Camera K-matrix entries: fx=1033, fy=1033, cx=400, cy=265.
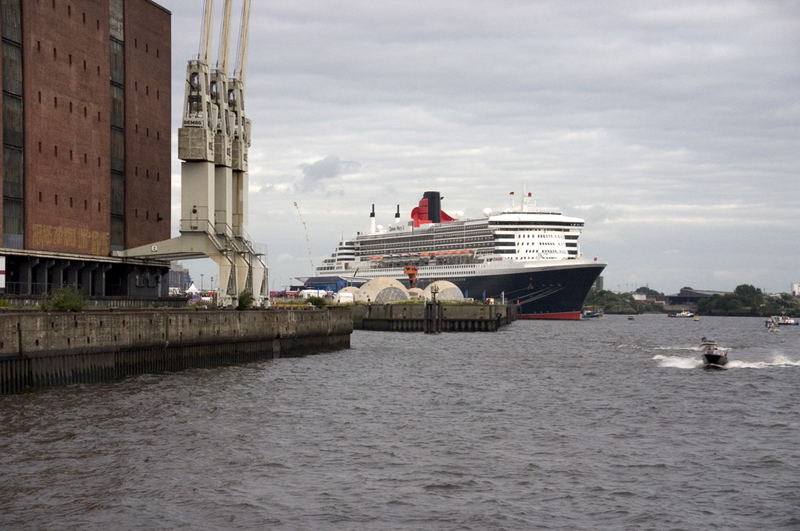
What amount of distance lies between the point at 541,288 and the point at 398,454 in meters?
138

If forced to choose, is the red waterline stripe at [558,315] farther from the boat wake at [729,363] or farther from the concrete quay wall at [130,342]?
the concrete quay wall at [130,342]

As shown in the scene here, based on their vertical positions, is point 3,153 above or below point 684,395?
above

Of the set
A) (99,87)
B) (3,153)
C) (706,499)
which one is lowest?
(706,499)

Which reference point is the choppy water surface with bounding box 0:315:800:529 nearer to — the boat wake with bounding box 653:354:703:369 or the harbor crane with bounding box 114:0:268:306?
the boat wake with bounding box 653:354:703:369

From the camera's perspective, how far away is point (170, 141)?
92812 mm

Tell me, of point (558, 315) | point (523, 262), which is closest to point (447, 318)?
point (523, 262)

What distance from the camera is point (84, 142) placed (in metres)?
75.3

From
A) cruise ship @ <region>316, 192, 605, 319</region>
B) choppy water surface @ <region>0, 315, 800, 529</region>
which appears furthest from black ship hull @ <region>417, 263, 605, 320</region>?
choppy water surface @ <region>0, 315, 800, 529</region>

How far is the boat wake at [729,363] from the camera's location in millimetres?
69938

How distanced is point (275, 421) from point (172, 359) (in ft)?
59.8

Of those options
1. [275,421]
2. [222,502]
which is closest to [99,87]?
[275,421]

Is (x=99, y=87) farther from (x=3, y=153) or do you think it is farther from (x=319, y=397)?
(x=319, y=397)

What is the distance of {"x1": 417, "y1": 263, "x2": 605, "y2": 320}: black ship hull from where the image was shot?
541 ft

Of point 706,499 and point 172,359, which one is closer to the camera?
point 706,499
